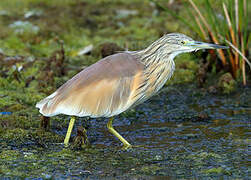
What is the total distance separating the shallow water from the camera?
176 inches

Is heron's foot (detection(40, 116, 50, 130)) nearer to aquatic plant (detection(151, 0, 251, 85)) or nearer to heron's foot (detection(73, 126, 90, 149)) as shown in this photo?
heron's foot (detection(73, 126, 90, 149))

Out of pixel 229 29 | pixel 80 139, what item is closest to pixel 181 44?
pixel 80 139

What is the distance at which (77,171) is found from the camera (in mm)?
4508

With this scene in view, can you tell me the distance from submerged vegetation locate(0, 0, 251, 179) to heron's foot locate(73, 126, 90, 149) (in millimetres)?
63

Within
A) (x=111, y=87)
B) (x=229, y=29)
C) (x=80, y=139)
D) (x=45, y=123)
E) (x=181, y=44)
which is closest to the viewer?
(x=80, y=139)

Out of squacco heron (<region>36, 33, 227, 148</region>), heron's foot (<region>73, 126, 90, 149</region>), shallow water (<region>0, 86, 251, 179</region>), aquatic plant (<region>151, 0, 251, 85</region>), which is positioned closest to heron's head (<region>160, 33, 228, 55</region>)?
squacco heron (<region>36, 33, 227, 148</region>)

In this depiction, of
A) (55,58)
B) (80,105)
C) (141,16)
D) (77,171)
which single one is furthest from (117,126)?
(141,16)

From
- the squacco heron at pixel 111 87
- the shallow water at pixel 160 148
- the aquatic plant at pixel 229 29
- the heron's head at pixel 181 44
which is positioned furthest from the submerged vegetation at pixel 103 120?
the heron's head at pixel 181 44

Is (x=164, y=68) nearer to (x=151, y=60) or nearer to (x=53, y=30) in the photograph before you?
(x=151, y=60)

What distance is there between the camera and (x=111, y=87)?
516 cm

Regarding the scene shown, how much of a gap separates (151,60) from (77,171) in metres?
1.46

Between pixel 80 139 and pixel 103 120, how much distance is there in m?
1.14

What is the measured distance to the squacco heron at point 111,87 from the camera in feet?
16.8

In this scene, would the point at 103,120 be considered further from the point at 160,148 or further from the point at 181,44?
the point at 181,44
